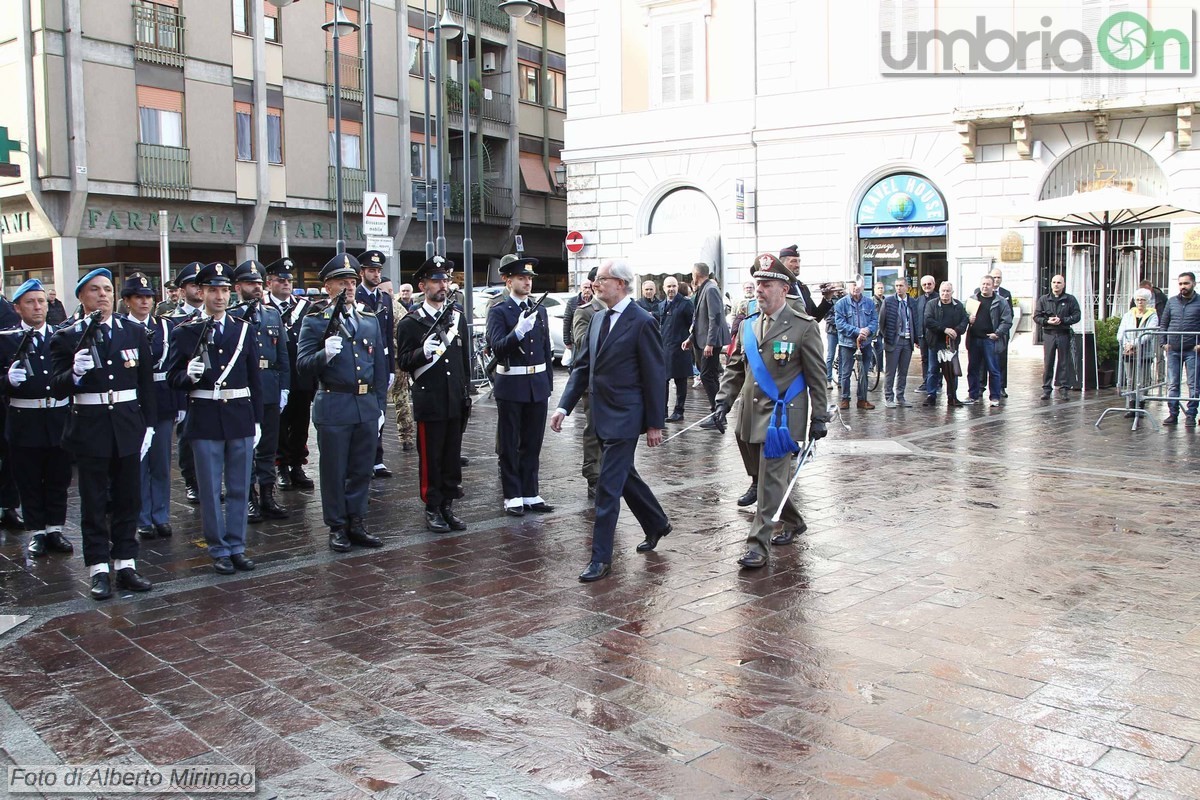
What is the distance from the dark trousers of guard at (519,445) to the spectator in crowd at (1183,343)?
8352 millimetres

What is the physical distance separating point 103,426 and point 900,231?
22264 mm

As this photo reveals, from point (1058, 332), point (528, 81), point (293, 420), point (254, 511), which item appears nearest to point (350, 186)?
point (528, 81)

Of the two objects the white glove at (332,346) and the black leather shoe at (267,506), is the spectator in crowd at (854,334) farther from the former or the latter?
the white glove at (332,346)

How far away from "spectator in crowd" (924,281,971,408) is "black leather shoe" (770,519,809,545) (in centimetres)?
885

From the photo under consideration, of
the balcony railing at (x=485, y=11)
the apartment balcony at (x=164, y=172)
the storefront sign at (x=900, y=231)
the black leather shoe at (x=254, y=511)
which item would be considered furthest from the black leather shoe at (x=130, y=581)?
the balcony railing at (x=485, y=11)

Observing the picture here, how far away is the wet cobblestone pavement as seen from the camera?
408 cm

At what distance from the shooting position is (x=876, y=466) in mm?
10641

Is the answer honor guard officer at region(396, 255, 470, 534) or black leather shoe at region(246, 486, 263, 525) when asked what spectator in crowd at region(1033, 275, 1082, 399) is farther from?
black leather shoe at region(246, 486, 263, 525)

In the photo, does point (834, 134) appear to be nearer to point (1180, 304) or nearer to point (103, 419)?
point (1180, 304)

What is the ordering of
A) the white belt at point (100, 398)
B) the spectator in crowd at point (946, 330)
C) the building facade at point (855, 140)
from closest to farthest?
the white belt at point (100, 398) < the spectator in crowd at point (946, 330) < the building facade at point (855, 140)

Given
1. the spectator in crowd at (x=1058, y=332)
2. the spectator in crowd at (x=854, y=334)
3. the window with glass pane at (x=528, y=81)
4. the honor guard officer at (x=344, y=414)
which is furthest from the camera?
the window with glass pane at (x=528, y=81)

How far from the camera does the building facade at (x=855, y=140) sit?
2330 centimetres

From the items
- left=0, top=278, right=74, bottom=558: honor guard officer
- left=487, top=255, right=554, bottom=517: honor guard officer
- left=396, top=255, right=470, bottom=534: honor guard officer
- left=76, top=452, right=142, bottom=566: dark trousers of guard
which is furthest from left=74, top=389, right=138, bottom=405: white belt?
left=487, top=255, right=554, bottom=517: honor guard officer

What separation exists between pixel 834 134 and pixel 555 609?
2224 centimetres
